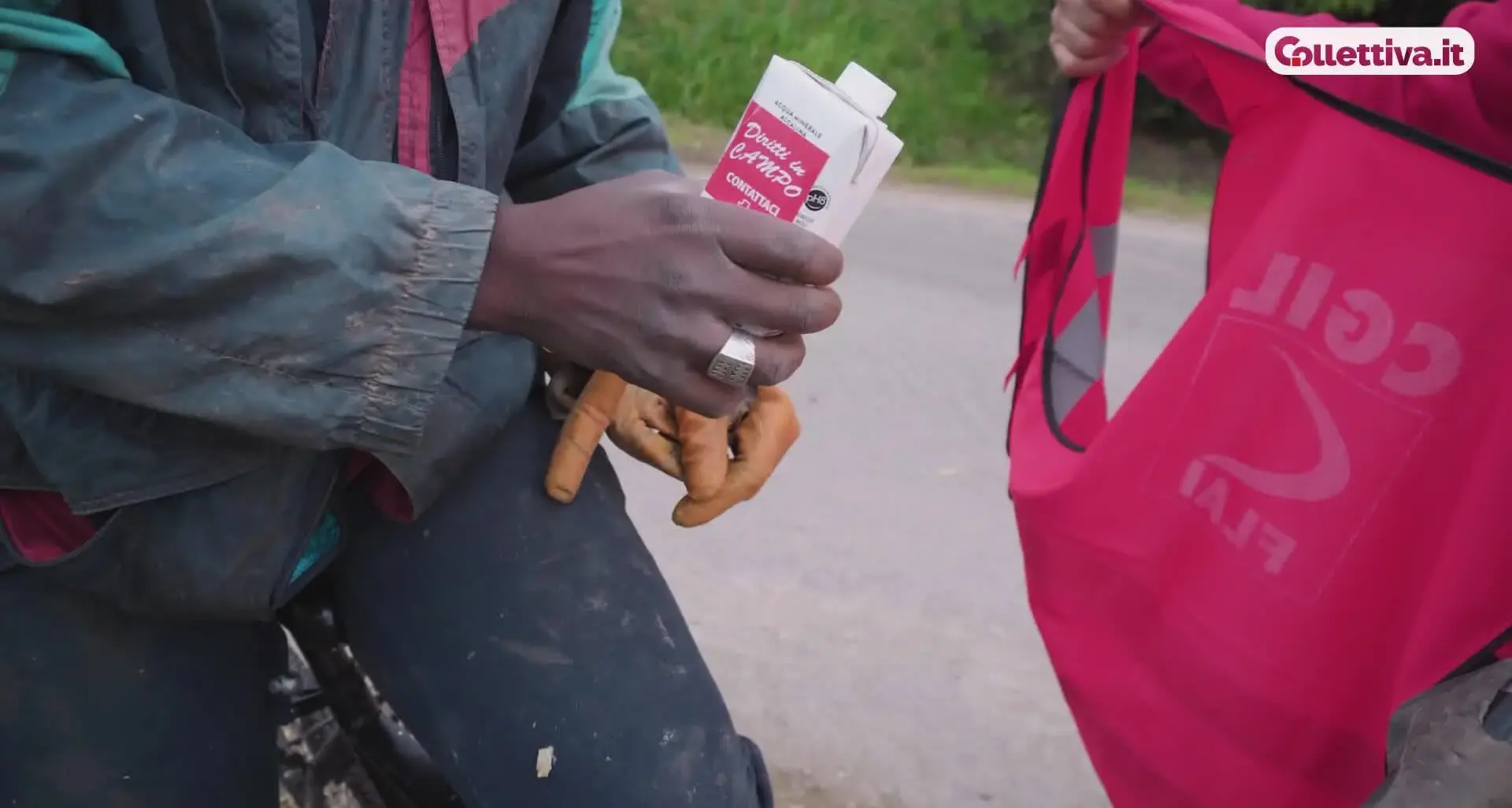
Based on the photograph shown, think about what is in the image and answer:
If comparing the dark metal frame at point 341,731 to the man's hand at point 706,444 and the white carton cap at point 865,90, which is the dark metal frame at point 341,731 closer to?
the man's hand at point 706,444

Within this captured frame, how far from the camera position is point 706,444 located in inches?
34.7

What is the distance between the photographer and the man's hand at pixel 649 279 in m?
0.63

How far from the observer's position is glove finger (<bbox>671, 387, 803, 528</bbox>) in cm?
88

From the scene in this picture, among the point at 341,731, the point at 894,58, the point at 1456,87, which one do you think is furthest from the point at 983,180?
the point at 341,731

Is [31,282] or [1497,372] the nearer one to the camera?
[31,282]

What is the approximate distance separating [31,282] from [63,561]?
213 mm

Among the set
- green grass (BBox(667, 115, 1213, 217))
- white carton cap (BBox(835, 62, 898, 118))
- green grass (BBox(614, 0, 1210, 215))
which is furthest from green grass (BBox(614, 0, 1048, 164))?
white carton cap (BBox(835, 62, 898, 118))

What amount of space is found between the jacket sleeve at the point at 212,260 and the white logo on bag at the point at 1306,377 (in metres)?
0.55

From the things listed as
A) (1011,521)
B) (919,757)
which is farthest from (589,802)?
(1011,521)

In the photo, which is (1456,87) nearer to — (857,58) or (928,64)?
(857,58)

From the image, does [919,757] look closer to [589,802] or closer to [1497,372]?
[589,802]

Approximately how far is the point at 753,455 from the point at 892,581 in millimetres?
916

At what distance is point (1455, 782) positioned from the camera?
597 mm

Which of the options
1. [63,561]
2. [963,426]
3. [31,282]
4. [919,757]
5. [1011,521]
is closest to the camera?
[31,282]
